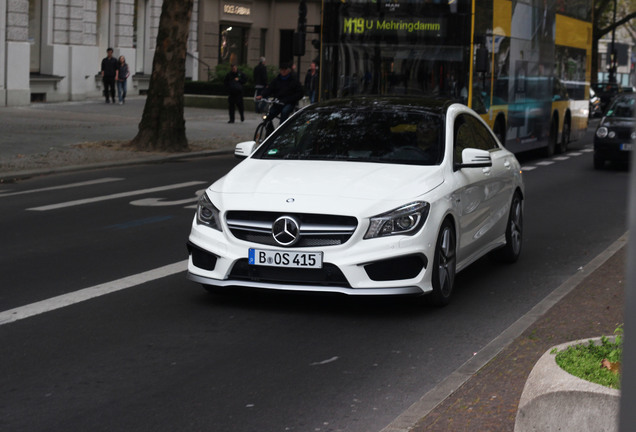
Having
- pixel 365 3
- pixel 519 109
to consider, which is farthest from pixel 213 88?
pixel 365 3

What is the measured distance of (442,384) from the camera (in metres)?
5.80

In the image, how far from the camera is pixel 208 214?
803 centimetres

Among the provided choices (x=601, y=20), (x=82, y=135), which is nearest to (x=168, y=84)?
(x=82, y=135)

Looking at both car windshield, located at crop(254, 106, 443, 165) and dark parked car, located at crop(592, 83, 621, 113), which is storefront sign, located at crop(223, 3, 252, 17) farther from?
car windshield, located at crop(254, 106, 443, 165)

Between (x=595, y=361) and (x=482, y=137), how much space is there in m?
5.27

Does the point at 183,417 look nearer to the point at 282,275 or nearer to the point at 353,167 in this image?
the point at 282,275

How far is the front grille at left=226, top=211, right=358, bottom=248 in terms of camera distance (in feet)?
24.8

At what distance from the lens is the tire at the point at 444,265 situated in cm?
792

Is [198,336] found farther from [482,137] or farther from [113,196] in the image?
[113,196]

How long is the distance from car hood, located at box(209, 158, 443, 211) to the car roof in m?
0.92

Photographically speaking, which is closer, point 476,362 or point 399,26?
point 476,362

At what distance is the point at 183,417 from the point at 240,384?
67 centimetres

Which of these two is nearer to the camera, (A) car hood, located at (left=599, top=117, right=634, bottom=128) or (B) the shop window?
(A) car hood, located at (left=599, top=117, right=634, bottom=128)

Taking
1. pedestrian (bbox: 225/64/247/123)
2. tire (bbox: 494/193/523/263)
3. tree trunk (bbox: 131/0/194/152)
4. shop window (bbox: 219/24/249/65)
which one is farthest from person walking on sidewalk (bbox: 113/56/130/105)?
tire (bbox: 494/193/523/263)
